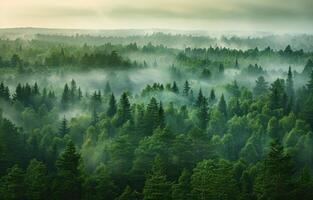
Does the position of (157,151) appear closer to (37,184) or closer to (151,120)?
(151,120)

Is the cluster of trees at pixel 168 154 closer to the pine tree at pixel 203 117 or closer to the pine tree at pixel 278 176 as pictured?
the pine tree at pixel 278 176

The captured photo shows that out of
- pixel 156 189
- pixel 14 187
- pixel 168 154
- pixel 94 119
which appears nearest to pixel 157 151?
pixel 168 154

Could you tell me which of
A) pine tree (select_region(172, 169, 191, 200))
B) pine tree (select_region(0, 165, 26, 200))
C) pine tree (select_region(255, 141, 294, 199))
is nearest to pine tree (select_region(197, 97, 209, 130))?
pine tree (select_region(172, 169, 191, 200))

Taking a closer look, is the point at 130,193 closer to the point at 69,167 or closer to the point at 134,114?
the point at 69,167

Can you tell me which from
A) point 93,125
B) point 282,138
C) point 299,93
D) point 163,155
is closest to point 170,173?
point 163,155

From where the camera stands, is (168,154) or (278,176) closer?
(278,176)

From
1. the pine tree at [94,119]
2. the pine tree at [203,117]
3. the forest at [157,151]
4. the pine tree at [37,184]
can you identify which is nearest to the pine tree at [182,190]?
the forest at [157,151]

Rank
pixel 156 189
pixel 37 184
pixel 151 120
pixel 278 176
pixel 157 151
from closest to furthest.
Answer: pixel 278 176, pixel 156 189, pixel 37 184, pixel 157 151, pixel 151 120

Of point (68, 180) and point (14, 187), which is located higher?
point (68, 180)
